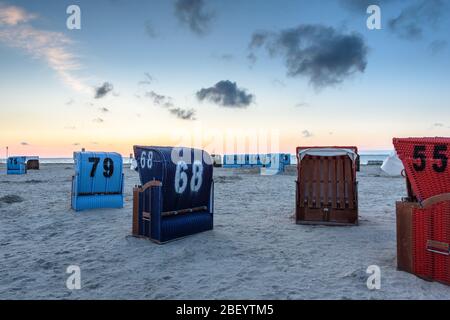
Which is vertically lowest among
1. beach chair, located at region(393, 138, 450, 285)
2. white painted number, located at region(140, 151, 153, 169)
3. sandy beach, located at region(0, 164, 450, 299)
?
sandy beach, located at region(0, 164, 450, 299)

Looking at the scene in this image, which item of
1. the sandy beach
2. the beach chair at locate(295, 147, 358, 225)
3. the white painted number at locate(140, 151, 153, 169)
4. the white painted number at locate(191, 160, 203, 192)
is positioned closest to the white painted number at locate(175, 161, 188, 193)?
the white painted number at locate(191, 160, 203, 192)

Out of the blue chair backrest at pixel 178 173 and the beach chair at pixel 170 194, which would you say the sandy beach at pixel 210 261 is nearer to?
the beach chair at pixel 170 194

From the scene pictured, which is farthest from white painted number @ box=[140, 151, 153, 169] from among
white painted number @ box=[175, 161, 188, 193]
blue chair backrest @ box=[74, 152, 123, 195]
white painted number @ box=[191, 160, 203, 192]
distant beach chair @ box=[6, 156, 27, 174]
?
distant beach chair @ box=[6, 156, 27, 174]

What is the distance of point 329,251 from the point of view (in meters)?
6.44

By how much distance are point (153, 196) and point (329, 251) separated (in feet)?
13.3

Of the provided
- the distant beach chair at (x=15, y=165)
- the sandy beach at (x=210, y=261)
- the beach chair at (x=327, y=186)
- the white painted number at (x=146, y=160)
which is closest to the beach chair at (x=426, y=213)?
the sandy beach at (x=210, y=261)

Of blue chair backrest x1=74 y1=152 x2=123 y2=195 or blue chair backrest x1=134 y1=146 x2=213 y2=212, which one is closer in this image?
blue chair backrest x1=134 y1=146 x2=213 y2=212

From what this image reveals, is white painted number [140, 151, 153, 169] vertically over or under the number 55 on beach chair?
over

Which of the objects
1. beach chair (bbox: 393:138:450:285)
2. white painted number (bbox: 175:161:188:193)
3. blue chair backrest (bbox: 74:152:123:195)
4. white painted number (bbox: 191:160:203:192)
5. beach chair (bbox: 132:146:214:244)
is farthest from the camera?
blue chair backrest (bbox: 74:152:123:195)

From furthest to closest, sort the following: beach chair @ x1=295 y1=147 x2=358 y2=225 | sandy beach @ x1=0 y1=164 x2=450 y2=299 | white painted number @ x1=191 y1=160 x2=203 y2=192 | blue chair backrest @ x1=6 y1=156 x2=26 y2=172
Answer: blue chair backrest @ x1=6 y1=156 x2=26 y2=172 → beach chair @ x1=295 y1=147 x2=358 y2=225 → white painted number @ x1=191 y1=160 x2=203 y2=192 → sandy beach @ x1=0 y1=164 x2=450 y2=299

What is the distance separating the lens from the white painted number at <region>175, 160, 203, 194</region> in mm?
7449

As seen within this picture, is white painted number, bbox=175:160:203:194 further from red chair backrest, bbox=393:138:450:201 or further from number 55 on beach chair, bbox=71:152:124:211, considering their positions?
number 55 on beach chair, bbox=71:152:124:211
